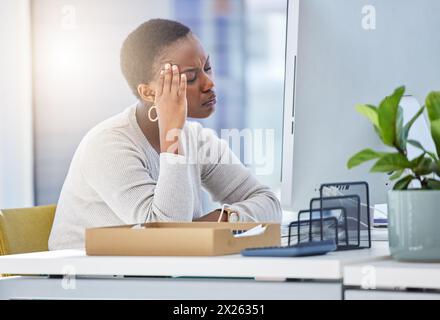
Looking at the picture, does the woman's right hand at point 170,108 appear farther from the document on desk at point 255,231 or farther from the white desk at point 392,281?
the white desk at point 392,281

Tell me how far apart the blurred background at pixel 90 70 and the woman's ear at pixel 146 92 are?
2.10 ft

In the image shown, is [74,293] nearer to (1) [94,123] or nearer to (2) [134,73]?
(2) [134,73]

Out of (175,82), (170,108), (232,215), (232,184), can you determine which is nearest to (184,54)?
(175,82)

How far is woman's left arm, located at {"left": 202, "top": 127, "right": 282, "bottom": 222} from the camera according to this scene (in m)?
2.57

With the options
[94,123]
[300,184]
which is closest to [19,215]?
[300,184]

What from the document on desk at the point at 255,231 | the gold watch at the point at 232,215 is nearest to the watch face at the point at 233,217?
the gold watch at the point at 232,215

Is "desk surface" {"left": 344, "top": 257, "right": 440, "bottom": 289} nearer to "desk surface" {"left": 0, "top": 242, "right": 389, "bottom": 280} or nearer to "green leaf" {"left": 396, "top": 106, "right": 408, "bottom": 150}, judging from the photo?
"desk surface" {"left": 0, "top": 242, "right": 389, "bottom": 280}

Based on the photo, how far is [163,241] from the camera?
1.26m

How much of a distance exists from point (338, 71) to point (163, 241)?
2.08 feet

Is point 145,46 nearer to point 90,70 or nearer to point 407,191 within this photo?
point 90,70

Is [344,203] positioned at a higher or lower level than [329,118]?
lower

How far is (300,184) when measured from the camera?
1718 mm

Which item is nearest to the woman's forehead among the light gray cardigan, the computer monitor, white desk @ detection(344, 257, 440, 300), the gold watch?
the light gray cardigan
